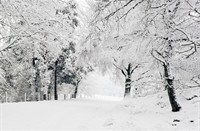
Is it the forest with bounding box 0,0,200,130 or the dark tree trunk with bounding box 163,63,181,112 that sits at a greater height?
the forest with bounding box 0,0,200,130

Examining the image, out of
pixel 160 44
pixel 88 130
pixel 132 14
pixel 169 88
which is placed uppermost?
pixel 132 14

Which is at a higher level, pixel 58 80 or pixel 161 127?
pixel 58 80

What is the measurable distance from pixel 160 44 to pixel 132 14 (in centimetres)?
186

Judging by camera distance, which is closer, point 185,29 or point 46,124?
point 185,29

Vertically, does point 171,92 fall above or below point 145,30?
below

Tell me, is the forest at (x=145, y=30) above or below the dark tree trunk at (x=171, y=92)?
above

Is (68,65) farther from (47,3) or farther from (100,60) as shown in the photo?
(47,3)

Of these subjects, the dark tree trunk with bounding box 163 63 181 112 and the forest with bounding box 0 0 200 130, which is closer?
the forest with bounding box 0 0 200 130

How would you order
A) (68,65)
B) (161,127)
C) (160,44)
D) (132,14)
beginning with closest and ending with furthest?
(161,127)
(160,44)
(132,14)
(68,65)

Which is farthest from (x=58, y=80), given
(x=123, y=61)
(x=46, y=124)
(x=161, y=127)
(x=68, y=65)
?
(x=161, y=127)

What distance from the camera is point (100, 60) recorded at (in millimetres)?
23078

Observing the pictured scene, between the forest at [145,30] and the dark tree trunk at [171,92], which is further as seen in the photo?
the dark tree trunk at [171,92]

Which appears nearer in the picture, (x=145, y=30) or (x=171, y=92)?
(x=145, y=30)

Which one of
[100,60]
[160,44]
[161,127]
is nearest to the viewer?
[161,127]
